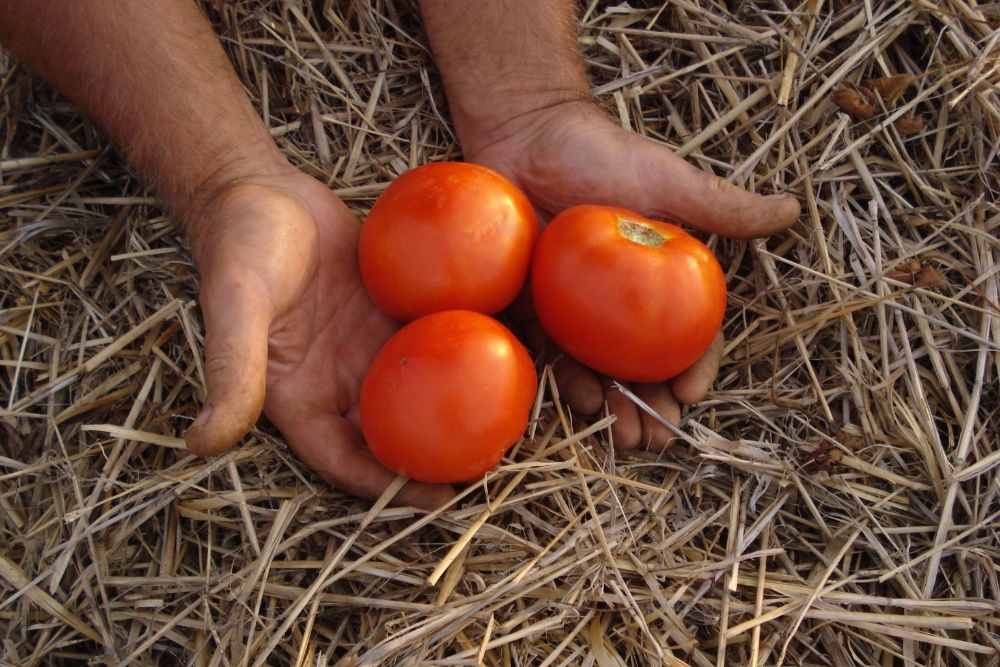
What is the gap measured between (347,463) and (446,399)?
349 mm

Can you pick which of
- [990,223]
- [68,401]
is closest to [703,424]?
[990,223]

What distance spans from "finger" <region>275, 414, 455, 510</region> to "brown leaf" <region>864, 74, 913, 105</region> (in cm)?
158

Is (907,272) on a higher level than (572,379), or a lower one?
higher

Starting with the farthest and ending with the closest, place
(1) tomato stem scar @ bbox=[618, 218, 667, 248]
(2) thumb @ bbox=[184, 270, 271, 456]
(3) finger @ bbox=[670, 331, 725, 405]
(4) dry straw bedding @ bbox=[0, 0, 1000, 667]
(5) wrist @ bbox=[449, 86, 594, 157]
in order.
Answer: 1. (5) wrist @ bbox=[449, 86, 594, 157]
2. (3) finger @ bbox=[670, 331, 725, 405]
3. (1) tomato stem scar @ bbox=[618, 218, 667, 248]
4. (4) dry straw bedding @ bbox=[0, 0, 1000, 667]
5. (2) thumb @ bbox=[184, 270, 271, 456]

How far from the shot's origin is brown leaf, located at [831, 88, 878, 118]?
6.93ft

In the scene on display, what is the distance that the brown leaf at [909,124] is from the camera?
2084 mm

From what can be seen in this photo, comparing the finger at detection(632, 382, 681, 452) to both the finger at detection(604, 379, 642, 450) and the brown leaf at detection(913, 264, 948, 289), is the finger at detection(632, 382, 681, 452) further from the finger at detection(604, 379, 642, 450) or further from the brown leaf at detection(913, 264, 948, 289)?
the brown leaf at detection(913, 264, 948, 289)

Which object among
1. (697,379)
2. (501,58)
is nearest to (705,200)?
(697,379)

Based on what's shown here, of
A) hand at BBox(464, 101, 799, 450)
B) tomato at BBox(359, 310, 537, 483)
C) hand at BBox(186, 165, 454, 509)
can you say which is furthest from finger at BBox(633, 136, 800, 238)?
hand at BBox(186, 165, 454, 509)

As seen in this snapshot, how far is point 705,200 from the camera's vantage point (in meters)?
1.90

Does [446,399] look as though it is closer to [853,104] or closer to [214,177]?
[214,177]

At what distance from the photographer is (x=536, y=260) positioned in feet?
5.72

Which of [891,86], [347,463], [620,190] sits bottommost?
[347,463]

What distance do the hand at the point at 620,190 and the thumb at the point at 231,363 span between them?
2.32 ft
